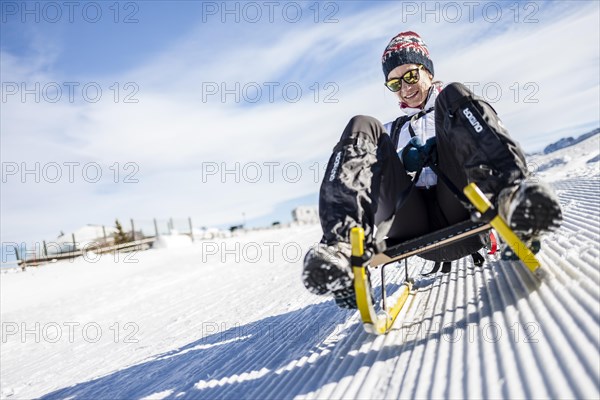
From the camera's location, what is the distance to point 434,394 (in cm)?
100

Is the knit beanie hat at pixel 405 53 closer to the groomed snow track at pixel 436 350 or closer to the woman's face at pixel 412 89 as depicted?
the woman's face at pixel 412 89

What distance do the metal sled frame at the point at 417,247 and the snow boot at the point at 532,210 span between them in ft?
0.18

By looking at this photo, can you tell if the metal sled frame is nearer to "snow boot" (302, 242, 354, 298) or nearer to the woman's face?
"snow boot" (302, 242, 354, 298)

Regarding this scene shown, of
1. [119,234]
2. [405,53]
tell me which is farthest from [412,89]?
[119,234]

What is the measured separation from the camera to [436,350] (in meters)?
1.24

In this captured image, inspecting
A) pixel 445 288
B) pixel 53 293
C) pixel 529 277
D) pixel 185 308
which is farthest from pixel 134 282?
pixel 529 277

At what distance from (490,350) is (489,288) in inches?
24.8

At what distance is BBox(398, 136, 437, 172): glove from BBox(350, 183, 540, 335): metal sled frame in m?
0.41

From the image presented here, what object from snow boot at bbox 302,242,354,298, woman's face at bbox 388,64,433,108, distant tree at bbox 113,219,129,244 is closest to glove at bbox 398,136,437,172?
woman's face at bbox 388,64,433,108

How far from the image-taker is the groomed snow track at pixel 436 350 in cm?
99

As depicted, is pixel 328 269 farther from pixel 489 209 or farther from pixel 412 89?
pixel 412 89

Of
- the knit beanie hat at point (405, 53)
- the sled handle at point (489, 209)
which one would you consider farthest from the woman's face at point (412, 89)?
the sled handle at point (489, 209)

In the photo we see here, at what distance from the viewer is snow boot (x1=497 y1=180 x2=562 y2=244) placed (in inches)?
45.5

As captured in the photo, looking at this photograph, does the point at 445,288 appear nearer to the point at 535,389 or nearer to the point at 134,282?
the point at 535,389
